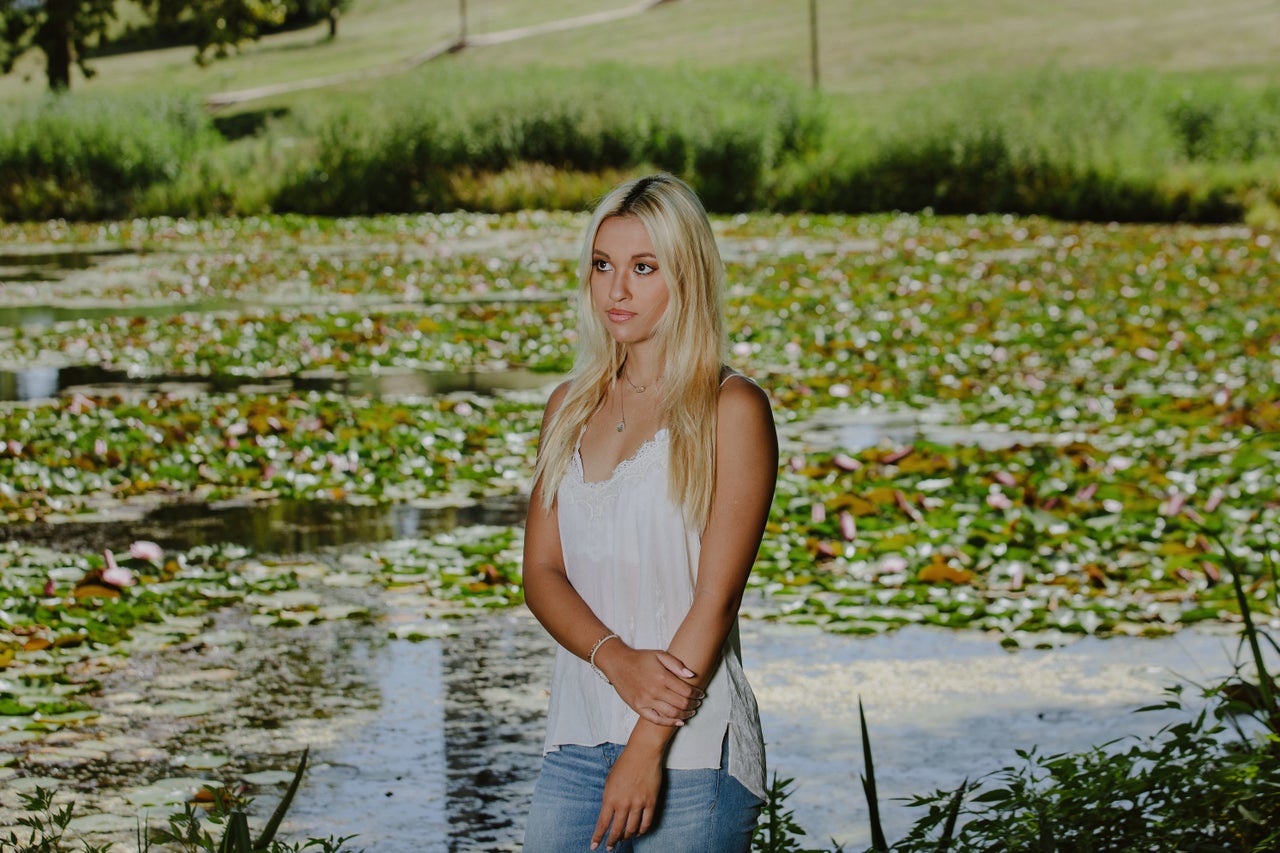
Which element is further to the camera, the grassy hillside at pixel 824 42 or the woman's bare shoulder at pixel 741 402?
the grassy hillside at pixel 824 42

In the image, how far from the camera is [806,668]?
5664 mm

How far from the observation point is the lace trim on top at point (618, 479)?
2.60 meters

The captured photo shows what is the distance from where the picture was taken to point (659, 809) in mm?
2518

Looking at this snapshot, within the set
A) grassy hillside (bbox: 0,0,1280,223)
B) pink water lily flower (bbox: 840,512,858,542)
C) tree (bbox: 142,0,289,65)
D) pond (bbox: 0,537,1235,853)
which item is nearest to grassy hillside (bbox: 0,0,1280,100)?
tree (bbox: 142,0,289,65)

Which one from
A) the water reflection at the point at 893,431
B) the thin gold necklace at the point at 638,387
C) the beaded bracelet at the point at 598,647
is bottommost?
the water reflection at the point at 893,431

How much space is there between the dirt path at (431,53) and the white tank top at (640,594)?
64304mm

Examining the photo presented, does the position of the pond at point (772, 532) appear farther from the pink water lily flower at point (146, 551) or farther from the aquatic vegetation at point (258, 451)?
the pink water lily flower at point (146, 551)

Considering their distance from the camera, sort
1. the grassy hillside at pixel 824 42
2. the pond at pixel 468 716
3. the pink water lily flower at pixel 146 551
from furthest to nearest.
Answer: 1. the grassy hillside at pixel 824 42
2. the pink water lily flower at pixel 146 551
3. the pond at pixel 468 716

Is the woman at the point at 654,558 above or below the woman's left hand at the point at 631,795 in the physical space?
above

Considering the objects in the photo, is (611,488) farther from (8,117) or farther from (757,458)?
(8,117)

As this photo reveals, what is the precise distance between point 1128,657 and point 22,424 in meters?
7.08

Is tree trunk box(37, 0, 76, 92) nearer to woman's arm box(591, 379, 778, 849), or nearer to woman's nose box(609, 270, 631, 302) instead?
woman's nose box(609, 270, 631, 302)

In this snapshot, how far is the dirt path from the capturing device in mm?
69188

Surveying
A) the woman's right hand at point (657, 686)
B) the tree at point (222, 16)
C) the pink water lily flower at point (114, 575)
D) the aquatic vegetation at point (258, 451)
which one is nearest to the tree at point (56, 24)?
the tree at point (222, 16)
